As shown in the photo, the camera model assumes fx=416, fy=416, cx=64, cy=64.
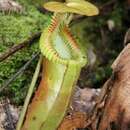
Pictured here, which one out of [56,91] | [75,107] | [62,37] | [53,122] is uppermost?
[62,37]

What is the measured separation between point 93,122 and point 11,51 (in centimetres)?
74

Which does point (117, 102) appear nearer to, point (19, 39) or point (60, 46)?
point (60, 46)

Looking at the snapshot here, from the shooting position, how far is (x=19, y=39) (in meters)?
3.18

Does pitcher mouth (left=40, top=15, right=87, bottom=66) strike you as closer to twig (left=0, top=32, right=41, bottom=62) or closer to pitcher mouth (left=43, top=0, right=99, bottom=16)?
pitcher mouth (left=43, top=0, right=99, bottom=16)

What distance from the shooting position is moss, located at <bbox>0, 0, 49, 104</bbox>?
294cm

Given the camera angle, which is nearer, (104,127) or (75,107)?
(104,127)

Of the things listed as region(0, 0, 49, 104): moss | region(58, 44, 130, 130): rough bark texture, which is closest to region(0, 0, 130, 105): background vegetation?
region(0, 0, 49, 104): moss

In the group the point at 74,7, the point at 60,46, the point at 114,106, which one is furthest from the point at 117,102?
the point at 74,7

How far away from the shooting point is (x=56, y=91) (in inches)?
95.9

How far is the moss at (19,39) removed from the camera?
116 inches

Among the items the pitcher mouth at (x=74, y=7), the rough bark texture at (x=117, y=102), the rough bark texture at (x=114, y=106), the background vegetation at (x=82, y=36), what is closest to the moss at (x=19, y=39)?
the background vegetation at (x=82, y=36)

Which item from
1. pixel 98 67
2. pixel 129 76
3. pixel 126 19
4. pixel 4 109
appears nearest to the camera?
pixel 129 76

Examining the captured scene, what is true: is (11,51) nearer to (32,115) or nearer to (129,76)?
(32,115)

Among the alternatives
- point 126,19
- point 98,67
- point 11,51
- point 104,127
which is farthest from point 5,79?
point 126,19
